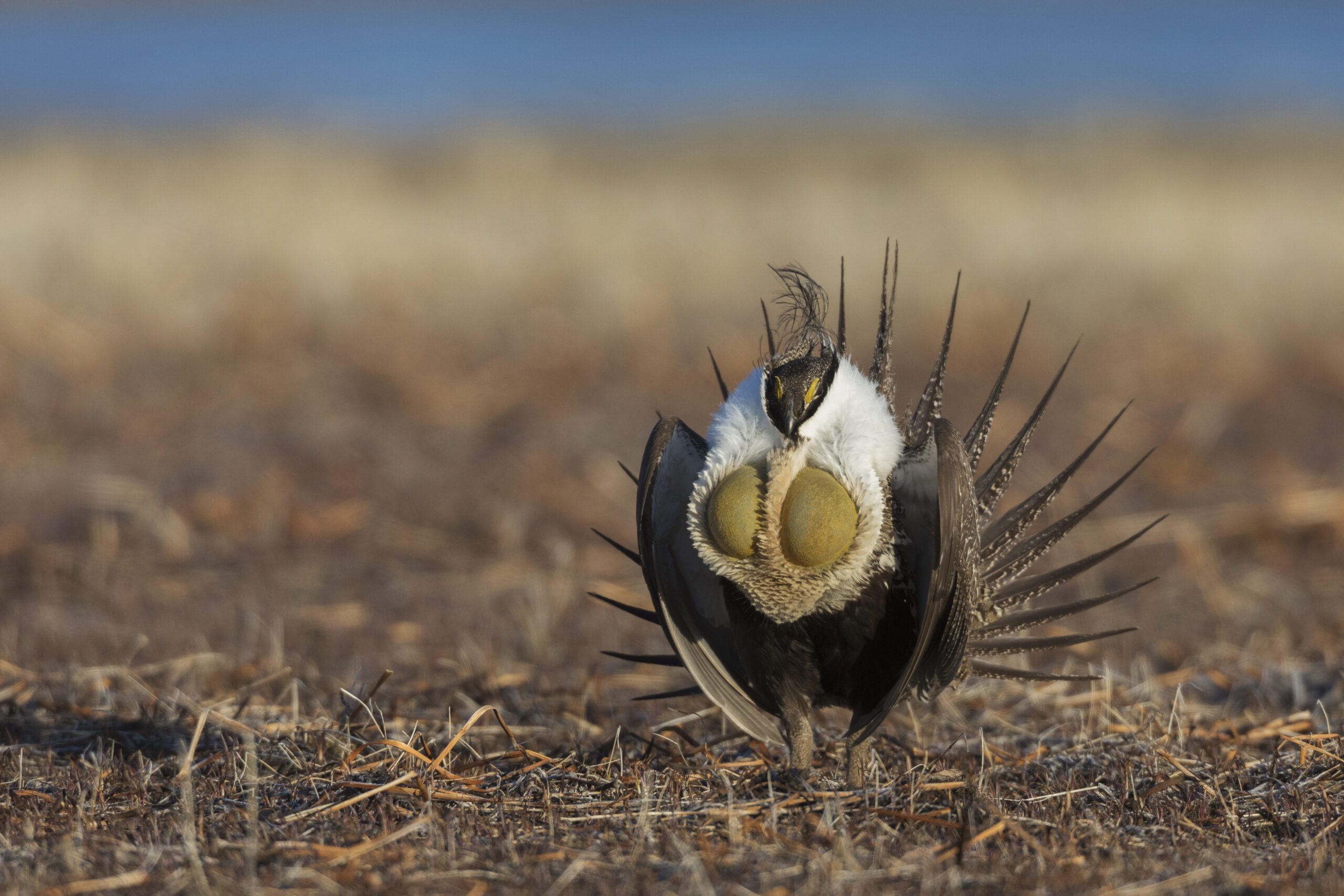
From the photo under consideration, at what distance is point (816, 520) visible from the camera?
2.17 metres

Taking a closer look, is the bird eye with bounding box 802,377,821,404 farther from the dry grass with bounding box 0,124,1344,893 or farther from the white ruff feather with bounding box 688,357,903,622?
the dry grass with bounding box 0,124,1344,893

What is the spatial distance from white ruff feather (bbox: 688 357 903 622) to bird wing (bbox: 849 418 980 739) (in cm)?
5

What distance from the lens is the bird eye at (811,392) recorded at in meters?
2.21

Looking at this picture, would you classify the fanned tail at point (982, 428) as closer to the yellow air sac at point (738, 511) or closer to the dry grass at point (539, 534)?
the yellow air sac at point (738, 511)

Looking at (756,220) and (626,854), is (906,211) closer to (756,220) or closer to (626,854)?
(756,220)

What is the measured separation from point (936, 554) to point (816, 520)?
20cm

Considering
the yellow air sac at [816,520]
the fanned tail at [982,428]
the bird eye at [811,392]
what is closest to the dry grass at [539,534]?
the yellow air sac at [816,520]

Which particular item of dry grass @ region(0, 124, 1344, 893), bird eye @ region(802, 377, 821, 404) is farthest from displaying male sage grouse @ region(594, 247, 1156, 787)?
dry grass @ region(0, 124, 1344, 893)

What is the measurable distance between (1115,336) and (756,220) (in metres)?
3.34

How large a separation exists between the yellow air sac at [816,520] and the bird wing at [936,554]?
0.47 feet

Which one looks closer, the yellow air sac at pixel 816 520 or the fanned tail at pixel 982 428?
the yellow air sac at pixel 816 520

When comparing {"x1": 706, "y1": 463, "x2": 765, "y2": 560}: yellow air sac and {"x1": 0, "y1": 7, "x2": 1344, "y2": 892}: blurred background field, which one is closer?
{"x1": 706, "y1": 463, "x2": 765, "y2": 560}: yellow air sac

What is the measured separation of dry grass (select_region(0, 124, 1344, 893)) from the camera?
2.28m

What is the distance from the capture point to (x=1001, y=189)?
453 inches
